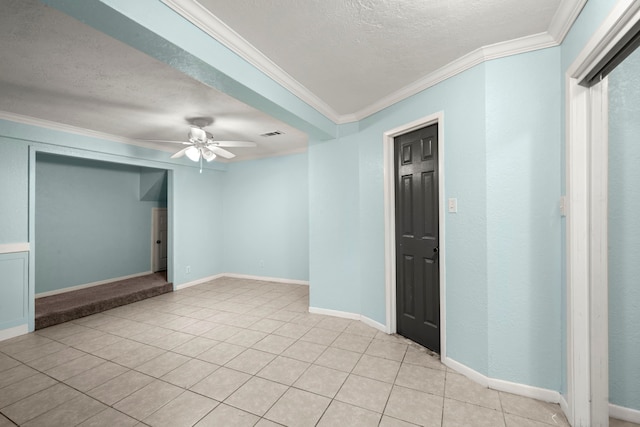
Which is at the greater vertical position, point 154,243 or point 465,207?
point 465,207

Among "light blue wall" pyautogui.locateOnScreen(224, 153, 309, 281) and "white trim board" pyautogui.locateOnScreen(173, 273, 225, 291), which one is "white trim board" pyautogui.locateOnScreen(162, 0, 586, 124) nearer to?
"light blue wall" pyautogui.locateOnScreen(224, 153, 309, 281)

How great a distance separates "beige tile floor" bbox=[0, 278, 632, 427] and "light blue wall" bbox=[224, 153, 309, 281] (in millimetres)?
1922

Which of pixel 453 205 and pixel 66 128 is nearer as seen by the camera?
pixel 453 205

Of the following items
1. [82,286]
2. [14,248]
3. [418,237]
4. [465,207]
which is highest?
[465,207]

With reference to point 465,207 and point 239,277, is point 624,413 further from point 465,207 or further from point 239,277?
point 239,277

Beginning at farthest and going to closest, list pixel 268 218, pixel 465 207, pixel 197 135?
pixel 268 218 < pixel 197 135 < pixel 465 207

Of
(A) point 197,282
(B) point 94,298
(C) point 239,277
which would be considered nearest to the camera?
(B) point 94,298

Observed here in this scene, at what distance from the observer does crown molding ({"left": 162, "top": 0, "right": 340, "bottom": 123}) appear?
4.96 ft

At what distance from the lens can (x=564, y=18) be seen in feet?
5.24

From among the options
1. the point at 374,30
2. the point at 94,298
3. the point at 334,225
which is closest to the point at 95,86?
the point at 374,30

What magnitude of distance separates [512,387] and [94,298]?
5.37 m

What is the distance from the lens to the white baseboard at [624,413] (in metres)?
1.61

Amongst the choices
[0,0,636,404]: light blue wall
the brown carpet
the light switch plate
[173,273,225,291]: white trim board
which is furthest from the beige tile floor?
[173,273,225,291]: white trim board

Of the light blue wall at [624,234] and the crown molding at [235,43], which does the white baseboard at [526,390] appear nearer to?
the light blue wall at [624,234]
